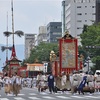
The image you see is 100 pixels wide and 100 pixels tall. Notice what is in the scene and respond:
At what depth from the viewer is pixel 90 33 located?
73500 millimetres

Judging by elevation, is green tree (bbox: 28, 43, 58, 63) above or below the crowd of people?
above

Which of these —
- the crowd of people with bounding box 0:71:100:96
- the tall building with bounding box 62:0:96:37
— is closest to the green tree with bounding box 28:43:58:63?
the tall building with bounding box 62:0:96:37

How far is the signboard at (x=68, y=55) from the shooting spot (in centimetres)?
4631

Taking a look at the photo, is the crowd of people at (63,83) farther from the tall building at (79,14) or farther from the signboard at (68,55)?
the tall building at (79,14)

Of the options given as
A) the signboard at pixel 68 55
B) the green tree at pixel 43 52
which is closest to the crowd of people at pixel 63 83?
the signboard at pixel 68 55

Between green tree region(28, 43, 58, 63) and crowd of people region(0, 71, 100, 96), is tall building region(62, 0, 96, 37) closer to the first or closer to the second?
green tree region(28, 43, 58, 63)

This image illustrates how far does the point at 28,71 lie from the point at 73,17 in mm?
81959

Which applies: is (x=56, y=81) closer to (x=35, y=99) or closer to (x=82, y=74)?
(x=82, y=74)

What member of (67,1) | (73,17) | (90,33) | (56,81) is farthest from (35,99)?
(67,1)

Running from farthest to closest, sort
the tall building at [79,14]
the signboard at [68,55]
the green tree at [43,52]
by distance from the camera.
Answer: the tall building at [79,14] < the green tree at [43,52] < the signboard at [68,55]

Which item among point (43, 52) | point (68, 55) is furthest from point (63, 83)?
point (43, 52)

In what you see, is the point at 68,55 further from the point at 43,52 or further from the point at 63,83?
the point at 43,52

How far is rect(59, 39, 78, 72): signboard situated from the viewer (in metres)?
46.3

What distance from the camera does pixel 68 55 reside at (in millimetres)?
47000
